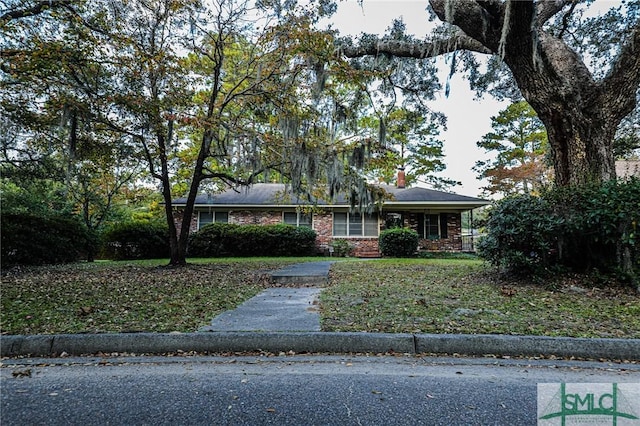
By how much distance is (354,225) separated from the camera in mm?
18031

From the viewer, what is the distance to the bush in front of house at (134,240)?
14883 millimetres

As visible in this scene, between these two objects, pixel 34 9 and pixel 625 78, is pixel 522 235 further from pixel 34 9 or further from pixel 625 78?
pixel 34 9

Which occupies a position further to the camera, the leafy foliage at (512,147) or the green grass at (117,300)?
the leafy foliage at (512,147)

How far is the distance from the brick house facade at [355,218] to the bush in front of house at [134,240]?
2.37m

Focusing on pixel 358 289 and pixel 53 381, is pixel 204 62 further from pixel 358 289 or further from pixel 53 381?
pixel 53 381

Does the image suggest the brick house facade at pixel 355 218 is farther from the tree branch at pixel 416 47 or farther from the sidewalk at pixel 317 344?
the sidewalk at pixel 317 344

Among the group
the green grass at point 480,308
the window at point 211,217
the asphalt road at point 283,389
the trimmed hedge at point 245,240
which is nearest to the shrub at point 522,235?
the green grass at point 480,308

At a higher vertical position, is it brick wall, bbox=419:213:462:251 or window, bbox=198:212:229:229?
window, bbox=198:212:229:229

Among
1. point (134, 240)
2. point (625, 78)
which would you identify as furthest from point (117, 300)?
point (134, 240)

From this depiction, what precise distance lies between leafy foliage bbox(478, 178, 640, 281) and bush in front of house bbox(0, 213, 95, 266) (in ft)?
38.1

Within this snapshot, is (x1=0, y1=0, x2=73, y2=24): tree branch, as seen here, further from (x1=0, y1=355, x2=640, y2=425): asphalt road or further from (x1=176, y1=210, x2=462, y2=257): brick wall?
(x1=176, y1=210, x2=462, y2=257): brick wall

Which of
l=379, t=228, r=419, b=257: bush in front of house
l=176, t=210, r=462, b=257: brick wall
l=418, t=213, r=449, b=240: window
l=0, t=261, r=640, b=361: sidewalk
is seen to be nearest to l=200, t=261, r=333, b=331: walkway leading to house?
l=0, t=261, r=640, b=361: sidewalk

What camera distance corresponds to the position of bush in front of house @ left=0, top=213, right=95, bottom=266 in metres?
9.71

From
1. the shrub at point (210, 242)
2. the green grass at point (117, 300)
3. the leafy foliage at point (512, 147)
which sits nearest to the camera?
the green grass at point (117, 300)
